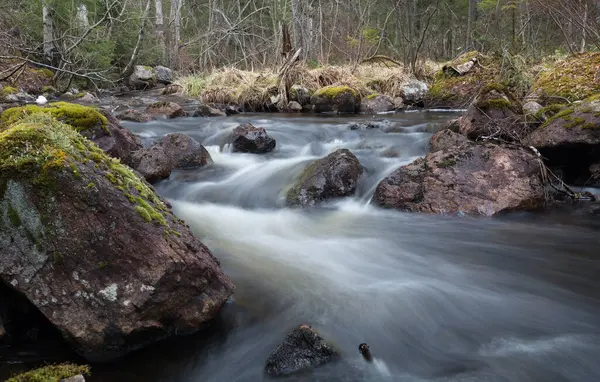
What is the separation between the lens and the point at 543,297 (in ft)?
12.1

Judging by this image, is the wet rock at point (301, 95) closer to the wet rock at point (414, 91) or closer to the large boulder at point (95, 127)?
the wet rock at point (414, 91)

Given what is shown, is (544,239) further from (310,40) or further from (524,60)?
(310,40)

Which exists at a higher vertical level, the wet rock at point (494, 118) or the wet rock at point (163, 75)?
the wet rock at point (163, 75)

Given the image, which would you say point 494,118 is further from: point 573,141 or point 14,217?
point 14,217

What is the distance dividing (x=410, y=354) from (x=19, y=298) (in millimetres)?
2645

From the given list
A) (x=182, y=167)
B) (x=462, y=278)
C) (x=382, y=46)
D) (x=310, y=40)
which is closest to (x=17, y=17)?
(x=310, y=40)

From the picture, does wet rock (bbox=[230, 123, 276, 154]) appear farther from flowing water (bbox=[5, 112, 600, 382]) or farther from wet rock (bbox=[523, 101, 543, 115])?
wet rock (bbox=[523, 101, 543, 115])

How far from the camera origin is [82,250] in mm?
2648

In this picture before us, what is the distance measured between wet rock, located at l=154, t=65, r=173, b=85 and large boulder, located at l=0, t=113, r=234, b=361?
1976 centimetres

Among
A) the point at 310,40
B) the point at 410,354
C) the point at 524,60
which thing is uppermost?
the point at 310,40

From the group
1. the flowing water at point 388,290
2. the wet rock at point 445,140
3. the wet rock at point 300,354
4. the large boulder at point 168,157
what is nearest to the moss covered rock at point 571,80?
the wet rock at point 445,140

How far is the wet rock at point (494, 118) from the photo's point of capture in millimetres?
6836

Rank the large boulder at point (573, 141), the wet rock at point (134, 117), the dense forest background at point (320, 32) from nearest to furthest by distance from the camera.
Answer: the large boulder at point (573, 141)
the wet rock at point (134, 117)
the dense forest background at point (320, 32)

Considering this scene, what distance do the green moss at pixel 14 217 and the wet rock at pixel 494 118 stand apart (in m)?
6.11
